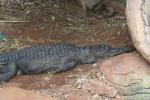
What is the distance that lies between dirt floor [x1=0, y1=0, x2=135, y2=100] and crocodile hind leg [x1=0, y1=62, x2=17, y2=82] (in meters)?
0.08

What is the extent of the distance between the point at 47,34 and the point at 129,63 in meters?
1.86

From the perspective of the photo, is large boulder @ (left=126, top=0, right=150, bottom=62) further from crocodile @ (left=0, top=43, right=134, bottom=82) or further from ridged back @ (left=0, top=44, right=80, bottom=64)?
ridged back @ (left=0, top=44, right=80, bottom=64)

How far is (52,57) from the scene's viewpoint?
579cm

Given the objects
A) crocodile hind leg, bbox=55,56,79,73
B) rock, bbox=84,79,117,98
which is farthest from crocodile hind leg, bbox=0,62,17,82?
rock, bbox=84,79,117,98

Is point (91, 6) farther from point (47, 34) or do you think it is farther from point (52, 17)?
point (47, 34)

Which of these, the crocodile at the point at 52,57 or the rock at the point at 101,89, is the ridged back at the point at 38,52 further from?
the rock at the point at 101,89

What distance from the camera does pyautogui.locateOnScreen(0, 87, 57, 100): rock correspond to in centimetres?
457

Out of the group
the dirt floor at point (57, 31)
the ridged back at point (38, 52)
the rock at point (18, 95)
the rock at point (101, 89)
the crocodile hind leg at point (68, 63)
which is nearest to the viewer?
the rock at point (18, 95)

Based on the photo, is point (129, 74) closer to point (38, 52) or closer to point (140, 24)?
point (140, 24)

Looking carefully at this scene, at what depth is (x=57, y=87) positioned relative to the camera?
4980 millimetres

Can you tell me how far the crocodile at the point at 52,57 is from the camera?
5.60 m

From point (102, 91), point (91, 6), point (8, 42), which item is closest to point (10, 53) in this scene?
point (8, 42)

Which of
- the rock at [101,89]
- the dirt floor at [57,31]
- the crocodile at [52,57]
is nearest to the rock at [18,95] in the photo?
the dirt floor at [57,31]

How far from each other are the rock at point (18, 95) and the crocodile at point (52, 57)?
81 centimetres
